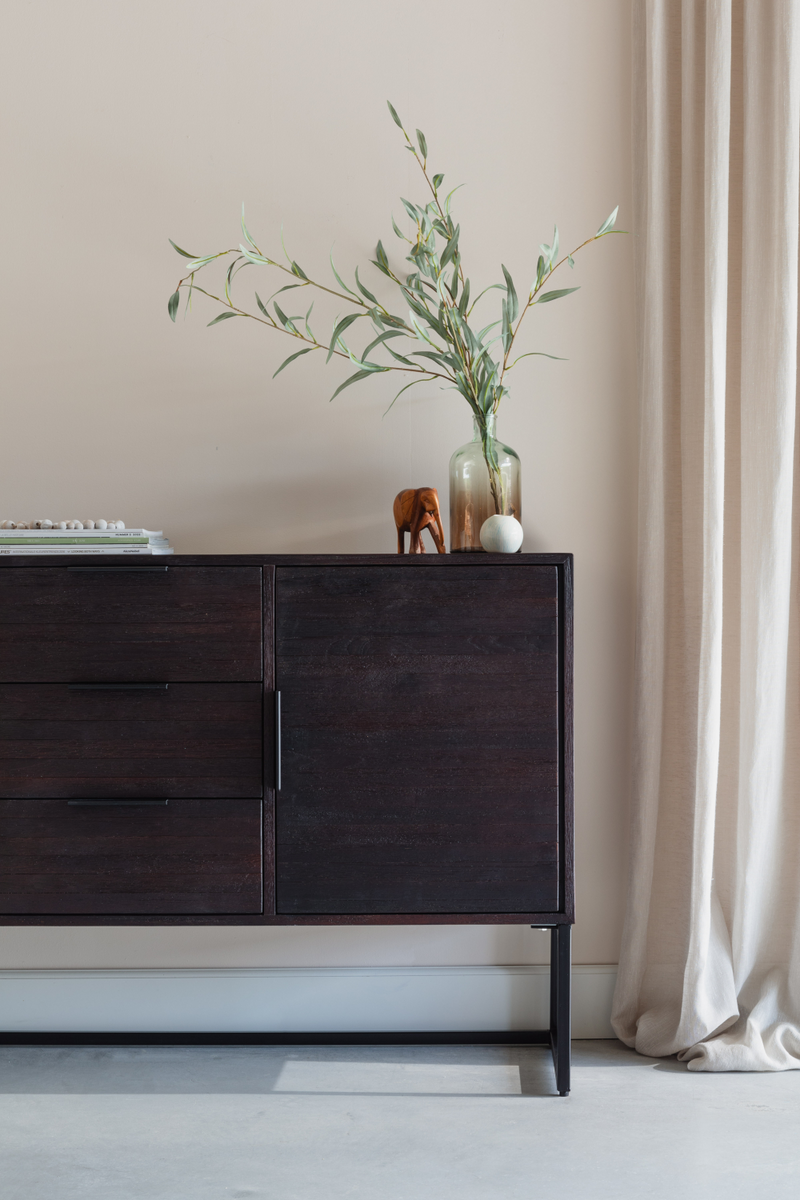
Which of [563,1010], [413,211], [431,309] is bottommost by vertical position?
[563,1010]

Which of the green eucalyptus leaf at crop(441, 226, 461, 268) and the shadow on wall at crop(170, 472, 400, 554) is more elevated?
the green eucalyptus leaf at crop(441, 226, 461, 268)

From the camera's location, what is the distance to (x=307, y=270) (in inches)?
73.5

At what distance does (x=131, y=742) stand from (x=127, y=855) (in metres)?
0.19

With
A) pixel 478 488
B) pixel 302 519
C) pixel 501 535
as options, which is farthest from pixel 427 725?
pixel 302 519

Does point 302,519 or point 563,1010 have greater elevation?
point 302,519

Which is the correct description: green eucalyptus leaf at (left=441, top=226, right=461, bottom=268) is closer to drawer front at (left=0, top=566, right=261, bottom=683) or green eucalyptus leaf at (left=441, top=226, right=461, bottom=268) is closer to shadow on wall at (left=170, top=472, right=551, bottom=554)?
shadow on wall at (left=170, top=472, right=551, bottom=554)

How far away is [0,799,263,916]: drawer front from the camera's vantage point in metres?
1.52

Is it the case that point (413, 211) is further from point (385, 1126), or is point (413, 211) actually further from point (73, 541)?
point (385, 1126)

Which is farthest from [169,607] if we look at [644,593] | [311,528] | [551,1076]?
[551,1076]

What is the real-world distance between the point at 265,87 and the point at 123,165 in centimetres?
34

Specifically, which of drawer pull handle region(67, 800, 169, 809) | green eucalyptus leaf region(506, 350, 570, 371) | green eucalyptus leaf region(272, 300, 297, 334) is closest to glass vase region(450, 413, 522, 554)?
green eucalyptus leaf region(506, 350, 570, 371)

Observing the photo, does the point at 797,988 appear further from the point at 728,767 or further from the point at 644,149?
the point at 644,149

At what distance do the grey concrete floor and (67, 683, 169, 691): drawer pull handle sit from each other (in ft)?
2.44

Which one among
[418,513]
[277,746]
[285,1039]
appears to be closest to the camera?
[277,746]
